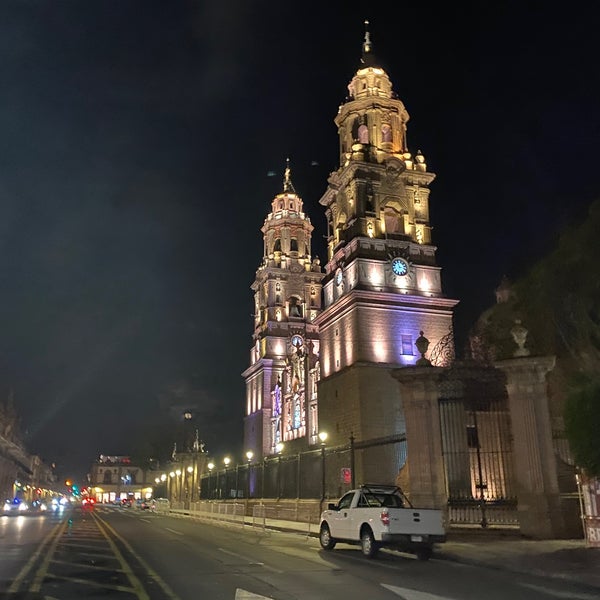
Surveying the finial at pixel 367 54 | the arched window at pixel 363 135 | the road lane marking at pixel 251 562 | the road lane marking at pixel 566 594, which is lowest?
the road lane marking at pixel 566 594

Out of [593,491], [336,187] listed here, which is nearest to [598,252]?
[593,491]

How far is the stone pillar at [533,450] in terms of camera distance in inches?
667

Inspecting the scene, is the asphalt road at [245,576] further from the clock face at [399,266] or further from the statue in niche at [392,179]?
the statue in niche at [392,179]

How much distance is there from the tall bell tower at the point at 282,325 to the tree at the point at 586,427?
50.6 meters

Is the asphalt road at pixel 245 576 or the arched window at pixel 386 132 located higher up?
the arched window at pixel 386 132

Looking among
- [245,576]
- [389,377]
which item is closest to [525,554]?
[245,576]

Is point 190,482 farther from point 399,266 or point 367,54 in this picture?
point 367,54

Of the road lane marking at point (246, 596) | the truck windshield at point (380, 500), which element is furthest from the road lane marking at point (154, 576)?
the truck windshield at point (380, 500)

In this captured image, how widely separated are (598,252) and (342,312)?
30568 mm

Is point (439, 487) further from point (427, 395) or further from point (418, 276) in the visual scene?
point (418, 276)

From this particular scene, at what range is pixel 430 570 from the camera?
12414mm

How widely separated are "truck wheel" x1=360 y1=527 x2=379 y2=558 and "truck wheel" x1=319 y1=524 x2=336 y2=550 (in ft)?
6.23

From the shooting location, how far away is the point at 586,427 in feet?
47.0

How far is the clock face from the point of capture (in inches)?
2034
